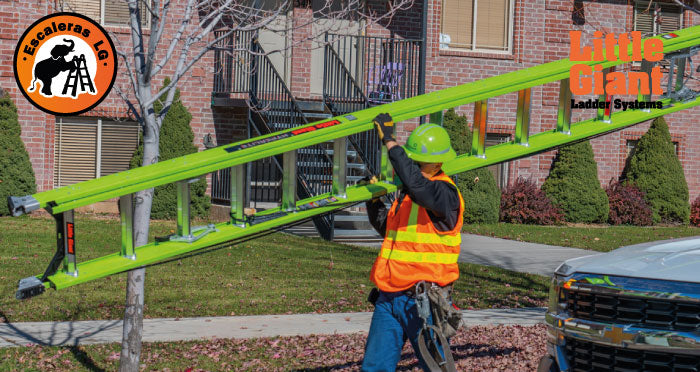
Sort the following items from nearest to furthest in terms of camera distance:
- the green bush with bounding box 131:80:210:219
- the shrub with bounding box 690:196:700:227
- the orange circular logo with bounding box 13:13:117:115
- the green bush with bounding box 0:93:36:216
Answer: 1. the orange circular logo with bounding box 13:13:117:115
2. the green bush with bounding box 0:93:36:216
3. the green bush with bounding box 131:80:210:219
4. the shrub with bounding box 690:196:700:227

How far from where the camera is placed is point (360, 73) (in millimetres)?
18500

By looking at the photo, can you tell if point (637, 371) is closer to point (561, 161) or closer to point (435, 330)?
point (435, 330)

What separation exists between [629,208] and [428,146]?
16.1m

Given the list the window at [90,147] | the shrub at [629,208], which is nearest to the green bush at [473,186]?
the shrub at [629,208]

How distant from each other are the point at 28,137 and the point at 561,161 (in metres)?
11.3

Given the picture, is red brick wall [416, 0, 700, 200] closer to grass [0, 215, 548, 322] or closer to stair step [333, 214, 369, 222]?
stair step [333, 214, 369, 222]

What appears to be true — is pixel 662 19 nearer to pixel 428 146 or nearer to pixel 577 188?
pixel 577 188

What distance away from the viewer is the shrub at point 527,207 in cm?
1902

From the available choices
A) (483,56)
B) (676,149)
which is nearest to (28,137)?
(483,56)

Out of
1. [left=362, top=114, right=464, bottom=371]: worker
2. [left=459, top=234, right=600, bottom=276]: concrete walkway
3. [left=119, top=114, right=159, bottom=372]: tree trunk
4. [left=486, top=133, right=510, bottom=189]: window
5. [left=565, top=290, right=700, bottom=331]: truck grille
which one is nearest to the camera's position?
[left=565, top=290, right=700, bottom=331]: truck grille

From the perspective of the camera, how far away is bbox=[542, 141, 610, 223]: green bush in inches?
764

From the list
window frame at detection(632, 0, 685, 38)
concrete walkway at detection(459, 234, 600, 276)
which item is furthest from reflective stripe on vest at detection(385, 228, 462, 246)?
window frame at detection(632, 0, 685, 38)

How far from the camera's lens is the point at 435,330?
476 cm

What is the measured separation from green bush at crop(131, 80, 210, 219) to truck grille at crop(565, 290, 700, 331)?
13.1 meters
